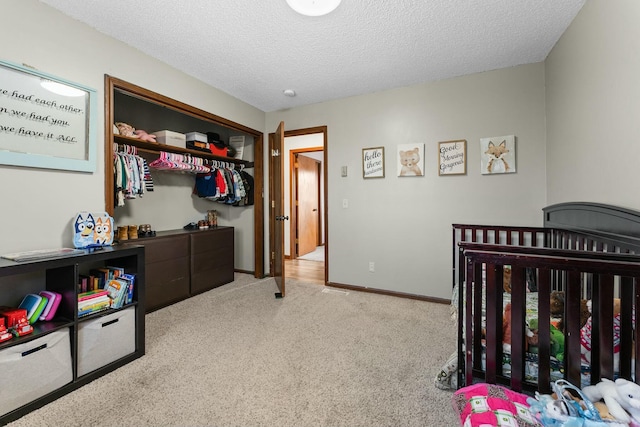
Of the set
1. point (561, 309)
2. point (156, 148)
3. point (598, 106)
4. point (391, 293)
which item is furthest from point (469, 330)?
point (156, 148)

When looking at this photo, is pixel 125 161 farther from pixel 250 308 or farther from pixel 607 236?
pixel 607 236

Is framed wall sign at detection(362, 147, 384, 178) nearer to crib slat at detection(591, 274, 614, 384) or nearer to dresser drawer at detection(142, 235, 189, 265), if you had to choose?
dresser drawer at detection(142, 235, 189, 265)

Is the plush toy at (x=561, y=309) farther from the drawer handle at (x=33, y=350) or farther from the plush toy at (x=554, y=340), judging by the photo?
the drawer handle at (x=33, y=350)

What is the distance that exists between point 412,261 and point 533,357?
1858 mm

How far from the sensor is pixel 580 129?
181cm

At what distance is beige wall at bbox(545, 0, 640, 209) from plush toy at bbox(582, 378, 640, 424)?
0.87m

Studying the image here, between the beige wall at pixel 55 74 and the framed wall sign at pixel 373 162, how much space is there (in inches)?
86.1

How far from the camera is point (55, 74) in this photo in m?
1.80

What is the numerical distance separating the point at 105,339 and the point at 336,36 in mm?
2621

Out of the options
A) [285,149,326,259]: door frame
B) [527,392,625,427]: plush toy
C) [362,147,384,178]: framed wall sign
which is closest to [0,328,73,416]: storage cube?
[527,392,625,427]: plush toy

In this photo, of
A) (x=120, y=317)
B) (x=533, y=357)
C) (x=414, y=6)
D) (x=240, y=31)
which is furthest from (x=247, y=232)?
(x=533, y=357)

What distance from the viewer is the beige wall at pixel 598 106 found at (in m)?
1.30

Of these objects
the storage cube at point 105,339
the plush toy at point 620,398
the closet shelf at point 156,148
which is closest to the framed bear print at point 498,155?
the plush toy at point 620,398

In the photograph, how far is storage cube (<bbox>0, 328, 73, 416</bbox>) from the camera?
127cm
